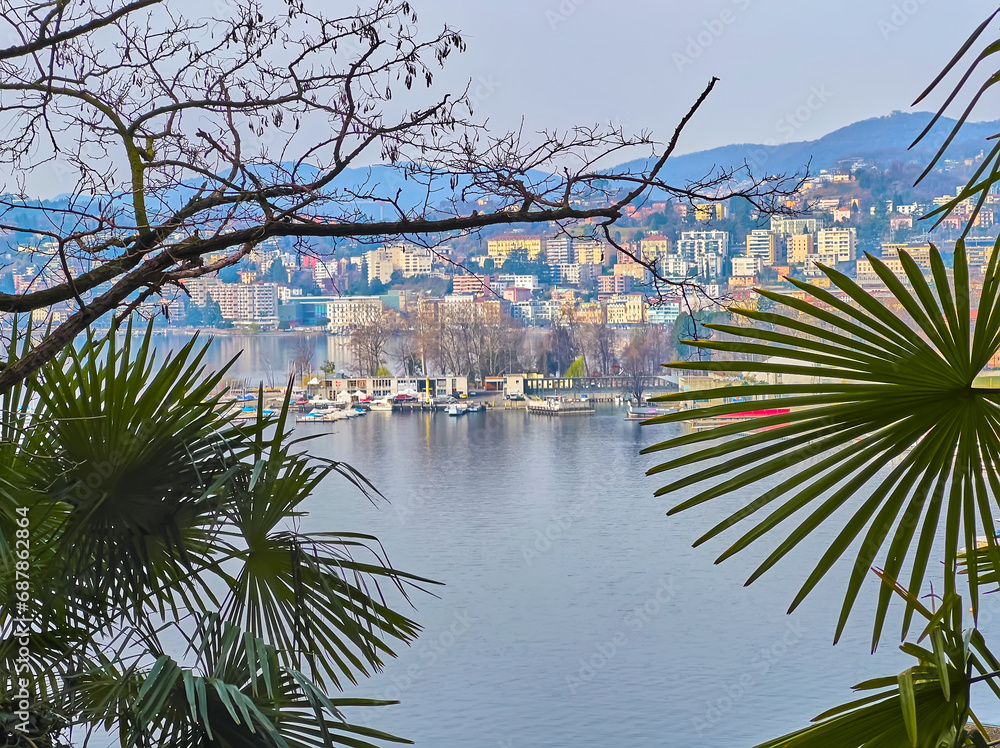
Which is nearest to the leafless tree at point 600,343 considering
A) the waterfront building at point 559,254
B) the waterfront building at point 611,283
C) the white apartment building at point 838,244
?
the waterfront building at point 611,283

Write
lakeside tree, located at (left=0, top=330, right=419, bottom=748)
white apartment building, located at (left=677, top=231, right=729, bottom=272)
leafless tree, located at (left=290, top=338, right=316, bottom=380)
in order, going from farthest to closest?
1. white apartment building, located at (left=677, top=231, right=729, bottom=272)
2. leafless tree, located at (left=290, top=338, right=316, bottom=380)
3. lakeside tree, located at (left=0, top=330, right=419, bottom=748)

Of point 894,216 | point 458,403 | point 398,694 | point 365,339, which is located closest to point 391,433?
point 458,403

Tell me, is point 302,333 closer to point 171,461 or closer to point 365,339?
point 365,339

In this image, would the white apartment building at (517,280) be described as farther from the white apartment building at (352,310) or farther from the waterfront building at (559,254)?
the white apartment building at (352,310)

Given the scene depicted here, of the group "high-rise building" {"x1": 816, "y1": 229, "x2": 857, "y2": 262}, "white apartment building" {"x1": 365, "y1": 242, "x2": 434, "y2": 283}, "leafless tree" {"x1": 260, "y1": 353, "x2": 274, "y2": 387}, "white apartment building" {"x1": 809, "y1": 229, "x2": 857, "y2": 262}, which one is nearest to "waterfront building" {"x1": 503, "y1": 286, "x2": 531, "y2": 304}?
"white apartment building" {"x1": 365, "y1": 242, "x2": 434, "y2": 283}

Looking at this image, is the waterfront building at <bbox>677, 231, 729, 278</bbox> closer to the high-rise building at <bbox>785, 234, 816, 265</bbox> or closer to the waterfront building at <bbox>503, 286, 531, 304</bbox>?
the high-rise building at <bbox>785, 234, 816, 265</bbox>

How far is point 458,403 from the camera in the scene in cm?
3359

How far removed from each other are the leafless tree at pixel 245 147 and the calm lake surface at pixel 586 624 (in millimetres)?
8136

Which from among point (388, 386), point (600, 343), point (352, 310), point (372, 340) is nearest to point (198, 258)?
point (388, 386)

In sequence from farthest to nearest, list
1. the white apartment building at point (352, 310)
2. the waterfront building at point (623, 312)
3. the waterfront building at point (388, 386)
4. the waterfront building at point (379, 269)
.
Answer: the waterfront building at point (379, 269), the white apartment building at point (352, 310), the waterfront building at point (623, 312), the waterfront building at point (388, 386)

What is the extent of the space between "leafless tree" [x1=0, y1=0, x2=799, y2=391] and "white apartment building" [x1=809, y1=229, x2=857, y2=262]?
35.8m

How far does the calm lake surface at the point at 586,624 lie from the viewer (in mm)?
13594

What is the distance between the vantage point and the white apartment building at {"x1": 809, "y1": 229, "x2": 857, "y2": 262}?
A: 36062 millimetres

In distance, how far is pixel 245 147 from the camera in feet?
6.08
